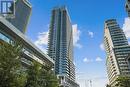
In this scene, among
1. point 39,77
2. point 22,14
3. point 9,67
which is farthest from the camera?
point 22,14

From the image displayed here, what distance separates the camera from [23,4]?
13412 centimetres

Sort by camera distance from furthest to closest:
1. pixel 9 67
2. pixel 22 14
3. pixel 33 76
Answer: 1. pixel 22 14
2. pixel 33 76
3. pixel 9 67

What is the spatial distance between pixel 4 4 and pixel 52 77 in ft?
56.0

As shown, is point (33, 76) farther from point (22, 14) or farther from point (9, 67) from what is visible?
point (22, 14)

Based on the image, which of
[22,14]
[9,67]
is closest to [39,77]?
[9,67]

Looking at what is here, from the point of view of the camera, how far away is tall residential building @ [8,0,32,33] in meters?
126

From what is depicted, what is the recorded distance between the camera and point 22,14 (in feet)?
434

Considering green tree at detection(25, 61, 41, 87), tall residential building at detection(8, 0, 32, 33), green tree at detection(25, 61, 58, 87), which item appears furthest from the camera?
tall residential building at detection(8, 0, 32, 33)

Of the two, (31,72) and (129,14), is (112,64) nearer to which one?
(129,14)

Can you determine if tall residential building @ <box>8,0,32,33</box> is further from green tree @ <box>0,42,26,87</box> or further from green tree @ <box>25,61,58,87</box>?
green tree @ <box>0,42,26,87</box>

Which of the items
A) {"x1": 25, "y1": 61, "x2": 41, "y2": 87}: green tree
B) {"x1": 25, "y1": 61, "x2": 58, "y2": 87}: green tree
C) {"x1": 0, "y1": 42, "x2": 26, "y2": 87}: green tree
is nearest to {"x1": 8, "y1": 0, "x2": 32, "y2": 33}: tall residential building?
{"x1": 25, "y1": 61, "x2": 58, "y2": 87}: green tree

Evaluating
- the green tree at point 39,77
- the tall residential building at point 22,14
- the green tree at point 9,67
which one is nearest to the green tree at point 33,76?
the green tree at point 39,77

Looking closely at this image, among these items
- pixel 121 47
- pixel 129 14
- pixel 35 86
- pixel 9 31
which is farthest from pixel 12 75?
pixel 121 47

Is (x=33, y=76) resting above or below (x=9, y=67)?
below
